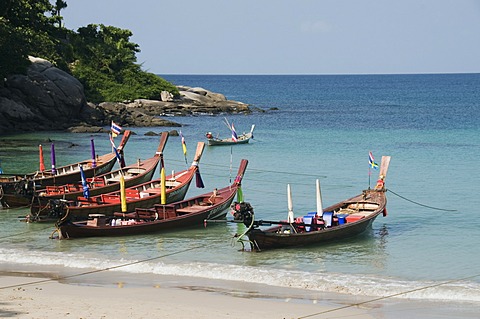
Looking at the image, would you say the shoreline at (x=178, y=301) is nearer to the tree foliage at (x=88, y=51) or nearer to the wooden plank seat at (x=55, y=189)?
the wooden plank seat at (x=55, y=189)

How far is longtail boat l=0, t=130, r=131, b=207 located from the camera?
3280 centimetres

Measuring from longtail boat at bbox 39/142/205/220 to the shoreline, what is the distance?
6.57 m

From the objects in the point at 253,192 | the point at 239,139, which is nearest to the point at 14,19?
the point at 239,139

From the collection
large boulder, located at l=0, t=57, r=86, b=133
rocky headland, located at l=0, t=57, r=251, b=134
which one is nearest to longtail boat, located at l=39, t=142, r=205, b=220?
large boulder, located at l=0, t=57, r=86, b=133

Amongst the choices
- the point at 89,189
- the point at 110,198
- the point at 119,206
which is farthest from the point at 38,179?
the point at 119,206

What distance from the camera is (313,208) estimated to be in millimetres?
34531

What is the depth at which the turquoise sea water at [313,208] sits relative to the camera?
76.3 feet

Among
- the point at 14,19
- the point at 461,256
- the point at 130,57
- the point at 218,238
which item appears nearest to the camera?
the point at 461,256

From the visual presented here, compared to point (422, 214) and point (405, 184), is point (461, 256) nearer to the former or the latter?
point (422, 214)

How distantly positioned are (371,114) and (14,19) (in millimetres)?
44257

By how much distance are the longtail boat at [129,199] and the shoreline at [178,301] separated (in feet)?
21.5

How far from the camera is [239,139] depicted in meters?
61.6

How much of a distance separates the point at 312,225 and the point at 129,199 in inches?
347

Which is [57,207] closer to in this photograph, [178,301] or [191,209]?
[191,209]
